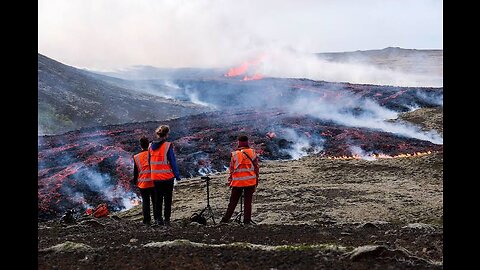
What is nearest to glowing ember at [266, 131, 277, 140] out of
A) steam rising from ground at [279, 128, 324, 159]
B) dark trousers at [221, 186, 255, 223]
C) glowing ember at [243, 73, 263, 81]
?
steam rising from ground at [279, 128, 324, 159]

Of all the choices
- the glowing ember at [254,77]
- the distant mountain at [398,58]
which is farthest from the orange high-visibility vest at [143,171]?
the distant mountain at [398,58]

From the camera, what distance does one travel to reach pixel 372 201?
1491cm

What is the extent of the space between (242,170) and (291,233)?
2679 mm

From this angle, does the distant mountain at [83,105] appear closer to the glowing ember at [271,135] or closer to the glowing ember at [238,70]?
the glowing ember at [271,135]

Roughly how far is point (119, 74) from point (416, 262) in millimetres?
105212

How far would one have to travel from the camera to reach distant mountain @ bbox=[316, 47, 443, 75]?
9381 centimetres

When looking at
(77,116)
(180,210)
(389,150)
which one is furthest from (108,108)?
(180,210)

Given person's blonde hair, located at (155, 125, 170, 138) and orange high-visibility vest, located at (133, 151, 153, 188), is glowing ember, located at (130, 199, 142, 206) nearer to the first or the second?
orange high-visibility vest, located at (133, 151, 153, 188)

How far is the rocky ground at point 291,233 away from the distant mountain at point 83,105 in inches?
1239

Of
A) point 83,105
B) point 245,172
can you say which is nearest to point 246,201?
point 245,172

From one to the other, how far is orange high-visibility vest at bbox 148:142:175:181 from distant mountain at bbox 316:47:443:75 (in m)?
86.7

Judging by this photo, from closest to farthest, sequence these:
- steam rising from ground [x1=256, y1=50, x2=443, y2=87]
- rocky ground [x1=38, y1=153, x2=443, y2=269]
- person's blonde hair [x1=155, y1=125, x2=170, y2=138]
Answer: rocky ground [x1=38, y1=153, x2=443, y2=269] < person's blonde hair [x1=155, y1=125, x2=170, y2=138] < steam rising from ground [x1=256, y1=50, x2=443, y2=87]
